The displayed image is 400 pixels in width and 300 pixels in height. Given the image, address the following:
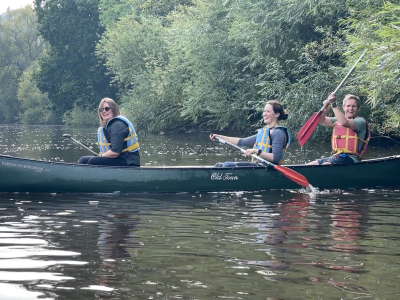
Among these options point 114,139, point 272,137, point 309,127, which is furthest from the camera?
point 309,127

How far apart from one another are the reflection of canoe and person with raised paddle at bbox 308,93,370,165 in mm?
207

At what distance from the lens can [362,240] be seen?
5906 mm

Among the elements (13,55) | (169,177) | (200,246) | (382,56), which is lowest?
(200,246)

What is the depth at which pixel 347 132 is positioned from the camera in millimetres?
9602

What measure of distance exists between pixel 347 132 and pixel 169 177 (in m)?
2.53

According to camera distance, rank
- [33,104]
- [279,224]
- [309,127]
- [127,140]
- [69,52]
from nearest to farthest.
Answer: [279,224] → [127,140] → [309,127] → [69,52] → [33,104]

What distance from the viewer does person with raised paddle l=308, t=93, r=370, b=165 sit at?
9312 mm

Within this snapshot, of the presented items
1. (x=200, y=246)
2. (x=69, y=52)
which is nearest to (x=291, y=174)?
(x=200, y=246)

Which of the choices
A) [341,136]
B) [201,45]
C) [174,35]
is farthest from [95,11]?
[341,136]

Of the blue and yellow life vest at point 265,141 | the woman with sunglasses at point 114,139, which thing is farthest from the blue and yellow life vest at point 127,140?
the blue and yellow life vest at point 265,141

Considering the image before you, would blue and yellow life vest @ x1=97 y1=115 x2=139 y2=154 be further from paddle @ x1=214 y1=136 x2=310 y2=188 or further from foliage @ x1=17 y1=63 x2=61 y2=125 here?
foliage @ x1=17 y1=63 x2=61 y2=125

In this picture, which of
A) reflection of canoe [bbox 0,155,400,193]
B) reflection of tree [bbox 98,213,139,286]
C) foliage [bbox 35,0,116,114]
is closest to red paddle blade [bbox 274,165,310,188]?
reflection of canoe [bbox 0,155,400,193]

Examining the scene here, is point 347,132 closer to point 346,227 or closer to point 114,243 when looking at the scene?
point 346,227

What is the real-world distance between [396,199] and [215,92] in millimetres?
14620
